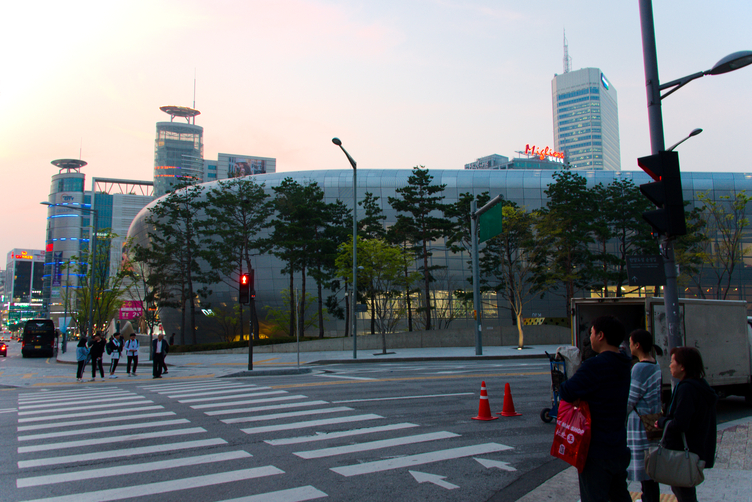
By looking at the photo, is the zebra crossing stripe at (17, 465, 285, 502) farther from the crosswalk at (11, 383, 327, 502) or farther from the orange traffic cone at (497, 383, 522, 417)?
the orange traffic cone at (497, 383, 522, 417)

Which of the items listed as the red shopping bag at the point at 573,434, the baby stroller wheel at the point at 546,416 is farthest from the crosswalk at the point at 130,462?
the baby stroller wheel at the point at 546,416

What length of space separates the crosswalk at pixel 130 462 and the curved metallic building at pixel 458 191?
164 ft

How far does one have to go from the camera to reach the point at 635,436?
481cm

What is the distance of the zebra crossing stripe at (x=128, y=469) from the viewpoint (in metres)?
6.45

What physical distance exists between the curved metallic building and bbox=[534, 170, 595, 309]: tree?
666 inches

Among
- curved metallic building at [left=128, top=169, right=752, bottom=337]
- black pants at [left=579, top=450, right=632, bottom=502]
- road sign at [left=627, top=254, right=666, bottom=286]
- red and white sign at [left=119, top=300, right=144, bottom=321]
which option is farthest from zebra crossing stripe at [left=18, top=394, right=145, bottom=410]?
curved metallic building at [left=128, top=169, right=752, bottom=337]

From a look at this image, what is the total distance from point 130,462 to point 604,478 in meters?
6.46

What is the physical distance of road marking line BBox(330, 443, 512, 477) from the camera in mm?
6699

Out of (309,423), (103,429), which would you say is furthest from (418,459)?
(103,429)

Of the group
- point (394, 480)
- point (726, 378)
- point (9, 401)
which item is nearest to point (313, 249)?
point (9, 401)

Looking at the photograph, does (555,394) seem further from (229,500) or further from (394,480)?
(229,500)

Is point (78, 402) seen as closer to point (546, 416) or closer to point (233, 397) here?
point (233, 397)

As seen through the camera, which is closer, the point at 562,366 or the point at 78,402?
the point at 562,366

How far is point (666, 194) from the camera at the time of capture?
6559 millimetres
